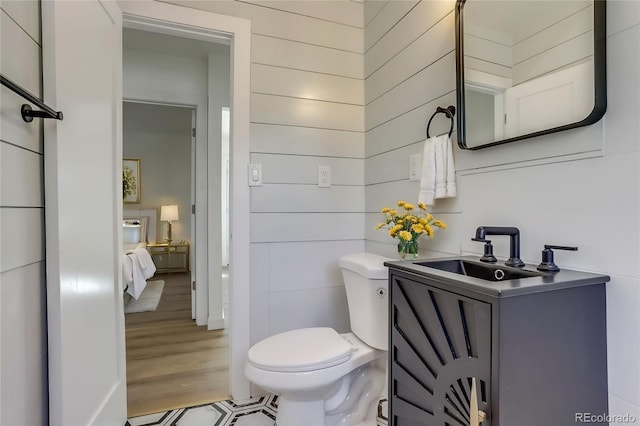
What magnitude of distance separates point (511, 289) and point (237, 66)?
1725 millimetres

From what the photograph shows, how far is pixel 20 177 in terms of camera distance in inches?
39.4

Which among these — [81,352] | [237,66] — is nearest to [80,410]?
[81,352]

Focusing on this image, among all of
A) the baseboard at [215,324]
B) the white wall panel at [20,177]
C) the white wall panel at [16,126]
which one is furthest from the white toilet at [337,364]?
the baseboard at [215,324]

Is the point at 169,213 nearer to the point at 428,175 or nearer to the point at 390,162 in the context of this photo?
→ the point at 390,162

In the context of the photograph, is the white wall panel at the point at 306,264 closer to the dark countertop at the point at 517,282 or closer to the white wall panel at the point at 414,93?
the white wall panel at the point at 414,93

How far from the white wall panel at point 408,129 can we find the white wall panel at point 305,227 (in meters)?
0.36

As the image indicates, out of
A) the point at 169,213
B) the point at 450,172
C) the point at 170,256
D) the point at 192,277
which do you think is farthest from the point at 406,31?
the point at 170,256

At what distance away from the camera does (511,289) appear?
0.73 metres

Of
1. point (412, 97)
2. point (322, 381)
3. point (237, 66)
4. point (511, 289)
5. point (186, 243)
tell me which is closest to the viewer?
point (511, 289)

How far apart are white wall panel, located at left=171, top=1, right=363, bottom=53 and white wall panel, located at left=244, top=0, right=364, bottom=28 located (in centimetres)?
2

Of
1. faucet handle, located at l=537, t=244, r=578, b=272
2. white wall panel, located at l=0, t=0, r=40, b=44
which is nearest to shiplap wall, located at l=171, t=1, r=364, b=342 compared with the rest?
white wall panel, located at l=0, t=0, r=40, b=44

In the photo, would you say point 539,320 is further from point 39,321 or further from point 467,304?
point 39,321

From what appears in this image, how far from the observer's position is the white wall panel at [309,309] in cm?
195

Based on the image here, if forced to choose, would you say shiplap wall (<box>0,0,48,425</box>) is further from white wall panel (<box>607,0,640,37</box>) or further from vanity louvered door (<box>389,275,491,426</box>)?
white wall panel (<box>607,0,640,37</box>)
